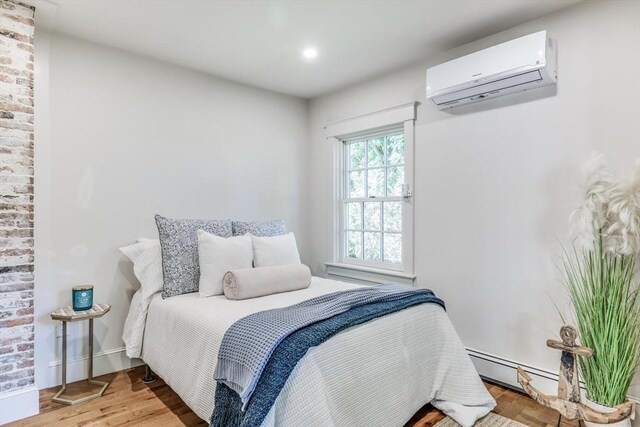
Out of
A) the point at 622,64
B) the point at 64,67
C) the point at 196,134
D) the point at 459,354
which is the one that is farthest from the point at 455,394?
the point at 64,67

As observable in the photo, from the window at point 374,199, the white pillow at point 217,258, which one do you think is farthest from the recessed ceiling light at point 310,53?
the white pillow at point 217,258

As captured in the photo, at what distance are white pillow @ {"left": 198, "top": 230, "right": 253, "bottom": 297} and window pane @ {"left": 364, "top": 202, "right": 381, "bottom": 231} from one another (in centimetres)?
139

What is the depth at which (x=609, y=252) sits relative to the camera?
79.3 inches

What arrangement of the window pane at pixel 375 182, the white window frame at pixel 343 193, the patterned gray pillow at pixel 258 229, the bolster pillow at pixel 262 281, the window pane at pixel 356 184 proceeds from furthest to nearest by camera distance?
the window pane at pixel 356 184
the window pane at pixel 375 182
the white window frame at pixel 343 193
the patterned gray pillow at pixel 258 229
the bolster pillow at pixel 262 281

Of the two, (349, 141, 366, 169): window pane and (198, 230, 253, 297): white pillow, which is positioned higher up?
(349, 141, 366, 169): window pane

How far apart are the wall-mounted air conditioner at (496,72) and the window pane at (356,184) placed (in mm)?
→ 1218

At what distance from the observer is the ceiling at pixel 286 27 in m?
2.22

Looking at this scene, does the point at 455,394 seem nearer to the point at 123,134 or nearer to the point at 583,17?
the point at 583,17

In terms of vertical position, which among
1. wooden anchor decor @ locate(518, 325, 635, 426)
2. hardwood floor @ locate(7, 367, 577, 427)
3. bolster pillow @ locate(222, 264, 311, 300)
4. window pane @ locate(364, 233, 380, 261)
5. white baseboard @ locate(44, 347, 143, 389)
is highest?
window pane @ locate(364, 233, 380, 261)

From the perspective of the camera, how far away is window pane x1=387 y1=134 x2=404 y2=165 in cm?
335

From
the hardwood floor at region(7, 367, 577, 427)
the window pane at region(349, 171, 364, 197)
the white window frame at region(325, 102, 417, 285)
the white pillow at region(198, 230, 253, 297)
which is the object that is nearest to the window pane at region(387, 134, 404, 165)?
the white window frame at region(325, 102, 417, 285)

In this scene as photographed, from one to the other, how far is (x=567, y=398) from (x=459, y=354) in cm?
57

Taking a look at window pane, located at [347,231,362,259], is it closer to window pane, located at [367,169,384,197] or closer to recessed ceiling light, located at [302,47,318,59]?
window pane, located at [367,169,384,197]

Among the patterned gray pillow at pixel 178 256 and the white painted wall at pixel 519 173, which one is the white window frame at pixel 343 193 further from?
the patterned gray pillow at pixel 178 256
